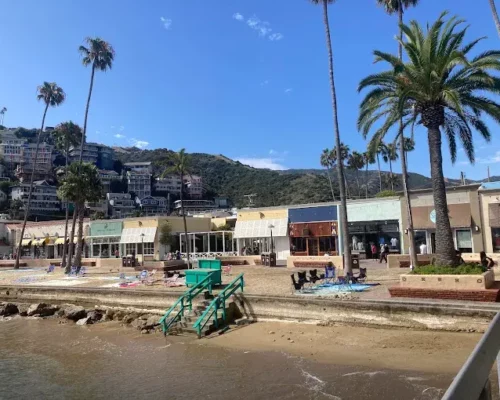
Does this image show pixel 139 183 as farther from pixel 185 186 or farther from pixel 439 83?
pixel 439 83

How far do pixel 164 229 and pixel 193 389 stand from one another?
3644 cm

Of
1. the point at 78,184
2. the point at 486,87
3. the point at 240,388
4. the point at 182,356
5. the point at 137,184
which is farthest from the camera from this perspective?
the point at 137,184

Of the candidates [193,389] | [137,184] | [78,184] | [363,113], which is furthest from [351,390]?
[137,184]

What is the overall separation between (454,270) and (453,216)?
17.5 meters

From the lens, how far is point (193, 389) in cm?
1007

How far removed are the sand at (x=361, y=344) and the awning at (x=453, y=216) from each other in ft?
63.5

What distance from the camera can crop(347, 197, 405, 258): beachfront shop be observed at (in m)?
33.5

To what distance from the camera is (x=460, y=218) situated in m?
29.6

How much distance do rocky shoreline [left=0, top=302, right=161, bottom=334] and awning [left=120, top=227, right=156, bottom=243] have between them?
20.3 m

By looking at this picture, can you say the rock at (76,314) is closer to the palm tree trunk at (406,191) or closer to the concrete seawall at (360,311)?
the concrete seawall at (360,311)

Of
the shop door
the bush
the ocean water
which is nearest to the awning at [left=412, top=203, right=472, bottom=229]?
the shop door

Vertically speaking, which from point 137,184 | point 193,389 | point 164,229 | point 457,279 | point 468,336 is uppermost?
point 137,184

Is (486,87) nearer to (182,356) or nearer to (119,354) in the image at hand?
(182,356)

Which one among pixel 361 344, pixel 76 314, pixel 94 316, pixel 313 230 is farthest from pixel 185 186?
pixel 361 344
